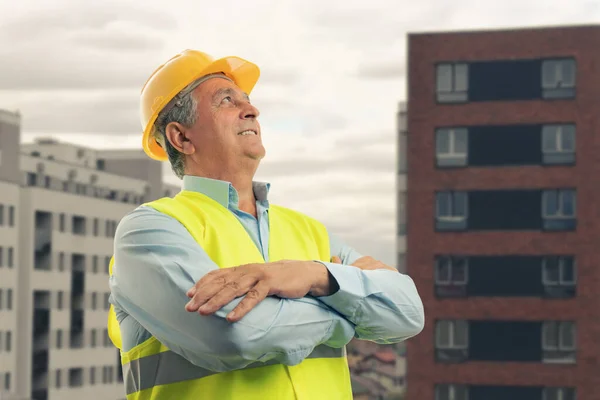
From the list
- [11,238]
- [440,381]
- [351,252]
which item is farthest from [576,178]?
[351,252]

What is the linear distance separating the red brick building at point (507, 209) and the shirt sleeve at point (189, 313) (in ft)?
192

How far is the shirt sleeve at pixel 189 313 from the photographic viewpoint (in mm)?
2918

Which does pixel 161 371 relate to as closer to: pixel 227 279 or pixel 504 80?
pixel 227 279

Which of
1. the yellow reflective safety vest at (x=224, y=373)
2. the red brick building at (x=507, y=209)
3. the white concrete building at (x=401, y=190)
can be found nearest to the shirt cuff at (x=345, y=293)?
the yellow reflective safety vest at (x=224, y=373)

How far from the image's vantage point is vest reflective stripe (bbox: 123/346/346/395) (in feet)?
10.2

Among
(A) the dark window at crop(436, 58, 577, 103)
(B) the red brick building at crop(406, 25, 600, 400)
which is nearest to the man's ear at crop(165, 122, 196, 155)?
(B) the red brick building at crop(406, 25, 600, 400)

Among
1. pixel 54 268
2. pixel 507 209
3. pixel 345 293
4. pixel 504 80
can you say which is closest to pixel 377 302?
pixel 345 293

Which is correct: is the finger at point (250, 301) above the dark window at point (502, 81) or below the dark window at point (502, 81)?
below

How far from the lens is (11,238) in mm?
83562

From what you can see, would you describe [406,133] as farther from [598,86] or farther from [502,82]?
[598,86]

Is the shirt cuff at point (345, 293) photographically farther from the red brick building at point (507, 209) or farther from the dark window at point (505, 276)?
the dark window at point (505, 276)

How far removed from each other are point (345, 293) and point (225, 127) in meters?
0.56

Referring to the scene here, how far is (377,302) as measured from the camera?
10.5ft

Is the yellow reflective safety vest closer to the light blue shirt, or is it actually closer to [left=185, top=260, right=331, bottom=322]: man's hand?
the light blue shirt
